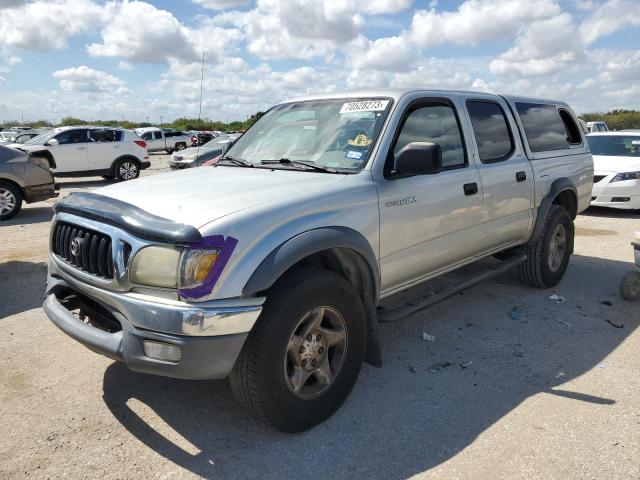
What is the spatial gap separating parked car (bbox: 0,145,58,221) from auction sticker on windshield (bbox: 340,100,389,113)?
8179mm

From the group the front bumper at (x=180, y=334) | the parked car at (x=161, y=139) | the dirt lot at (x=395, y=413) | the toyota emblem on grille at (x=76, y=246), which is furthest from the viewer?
the parked car at (x=161, y=139)

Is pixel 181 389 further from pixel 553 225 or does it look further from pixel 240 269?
pixel 553 225

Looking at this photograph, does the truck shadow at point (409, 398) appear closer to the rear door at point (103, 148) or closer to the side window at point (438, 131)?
the side window at point (438, 131)

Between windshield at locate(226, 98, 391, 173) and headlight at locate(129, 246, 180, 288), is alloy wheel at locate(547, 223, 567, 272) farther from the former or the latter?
headlight at locate(129, 246, 180, 288)

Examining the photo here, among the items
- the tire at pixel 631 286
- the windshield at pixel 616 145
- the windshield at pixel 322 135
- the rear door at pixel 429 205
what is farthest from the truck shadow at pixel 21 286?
the windshield at pixel 616 145

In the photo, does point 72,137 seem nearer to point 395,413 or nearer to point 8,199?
point 8,199

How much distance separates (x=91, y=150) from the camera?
15.6m

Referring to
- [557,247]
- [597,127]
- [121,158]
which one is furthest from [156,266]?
[597,127]

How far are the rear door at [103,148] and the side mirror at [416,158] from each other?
566 inches

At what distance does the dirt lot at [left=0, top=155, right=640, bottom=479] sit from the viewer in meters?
2.70

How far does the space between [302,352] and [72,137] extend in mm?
14805

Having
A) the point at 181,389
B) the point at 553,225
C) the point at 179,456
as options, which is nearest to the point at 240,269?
the point at 179,456

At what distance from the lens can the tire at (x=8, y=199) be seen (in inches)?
385

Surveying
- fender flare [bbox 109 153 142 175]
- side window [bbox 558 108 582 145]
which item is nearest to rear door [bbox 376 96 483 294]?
side window [bbox 558 108 582 145]
